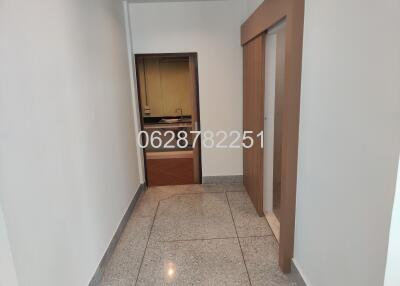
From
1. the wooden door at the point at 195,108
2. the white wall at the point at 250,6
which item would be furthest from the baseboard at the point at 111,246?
the white wall at the point at 250,6

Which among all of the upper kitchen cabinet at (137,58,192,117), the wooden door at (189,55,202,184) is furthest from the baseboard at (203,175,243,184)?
the upper kitchen cabinet at (137,58,192,117)

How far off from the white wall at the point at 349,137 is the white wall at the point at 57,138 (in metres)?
1.62

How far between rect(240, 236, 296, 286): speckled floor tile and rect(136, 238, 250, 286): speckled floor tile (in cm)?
7

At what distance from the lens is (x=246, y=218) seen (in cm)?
320

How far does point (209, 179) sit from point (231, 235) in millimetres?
1540

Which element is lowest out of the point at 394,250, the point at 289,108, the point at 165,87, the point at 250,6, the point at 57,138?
the point at 394,250

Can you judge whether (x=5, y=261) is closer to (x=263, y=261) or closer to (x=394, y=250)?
(x=394, y=250)

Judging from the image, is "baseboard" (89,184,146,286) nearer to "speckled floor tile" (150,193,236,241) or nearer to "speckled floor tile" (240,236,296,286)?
"speckled floor tile" (150,193,236,241)

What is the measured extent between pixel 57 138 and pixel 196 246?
168 cm

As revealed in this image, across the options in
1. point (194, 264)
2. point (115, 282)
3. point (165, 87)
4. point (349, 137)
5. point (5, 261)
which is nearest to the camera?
point (5, 261)

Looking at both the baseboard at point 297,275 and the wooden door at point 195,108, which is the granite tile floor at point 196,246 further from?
the wooden door at point 195,108

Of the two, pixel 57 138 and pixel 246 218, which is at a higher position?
pixel 57 138

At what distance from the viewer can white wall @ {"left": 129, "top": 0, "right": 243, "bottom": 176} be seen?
3.75 meters

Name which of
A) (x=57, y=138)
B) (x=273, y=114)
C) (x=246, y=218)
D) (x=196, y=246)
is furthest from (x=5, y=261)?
(x=273, y=114)
